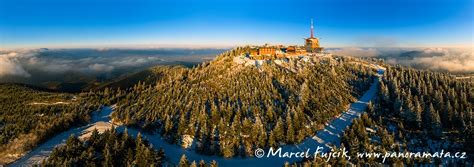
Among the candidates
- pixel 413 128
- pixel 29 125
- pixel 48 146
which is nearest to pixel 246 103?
pixel 413 128

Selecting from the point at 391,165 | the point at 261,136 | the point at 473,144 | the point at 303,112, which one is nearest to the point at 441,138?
the point at 473,144

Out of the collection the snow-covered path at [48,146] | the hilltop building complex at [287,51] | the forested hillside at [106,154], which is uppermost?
the hilltop building complex at [287,51]

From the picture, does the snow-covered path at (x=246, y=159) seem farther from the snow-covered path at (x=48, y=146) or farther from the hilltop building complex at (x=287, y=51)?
the hilltop building complex at (x=287, y=51)

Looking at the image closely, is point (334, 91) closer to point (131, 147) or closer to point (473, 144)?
point (473, 144)

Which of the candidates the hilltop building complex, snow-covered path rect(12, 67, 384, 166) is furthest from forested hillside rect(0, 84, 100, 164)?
the hilltop building complex

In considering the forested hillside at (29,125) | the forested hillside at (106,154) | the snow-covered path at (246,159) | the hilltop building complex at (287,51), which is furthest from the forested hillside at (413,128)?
the forested hillside at (29,125)

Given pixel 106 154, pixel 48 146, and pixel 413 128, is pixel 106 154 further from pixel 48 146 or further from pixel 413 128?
pixel 413 128

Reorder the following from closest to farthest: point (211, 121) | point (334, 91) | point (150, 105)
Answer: point (211, 121) < point (334, 91) < point (150, 105)

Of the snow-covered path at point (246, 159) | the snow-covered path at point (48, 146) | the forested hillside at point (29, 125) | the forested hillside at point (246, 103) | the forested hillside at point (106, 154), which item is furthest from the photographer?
the forested hillside at point (29, 125)
